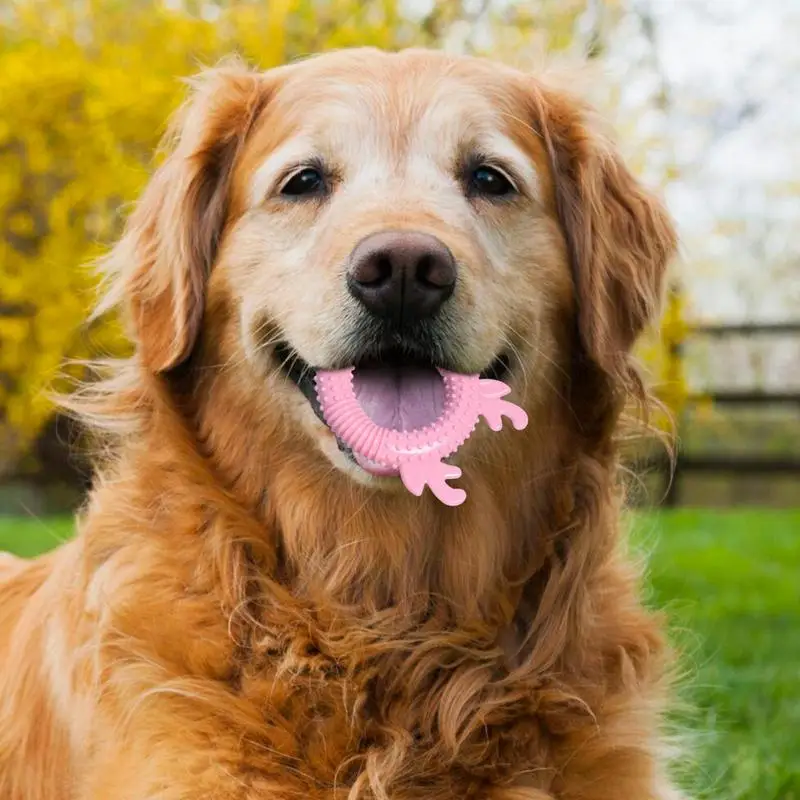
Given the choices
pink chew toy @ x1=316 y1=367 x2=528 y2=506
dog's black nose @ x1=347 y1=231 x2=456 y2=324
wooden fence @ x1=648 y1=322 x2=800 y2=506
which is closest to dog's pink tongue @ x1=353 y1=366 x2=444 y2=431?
pink chew toy @ x1=316 y1=367 x2=528 y2=506

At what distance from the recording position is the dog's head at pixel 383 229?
9.00ft

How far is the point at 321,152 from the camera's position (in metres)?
3.06

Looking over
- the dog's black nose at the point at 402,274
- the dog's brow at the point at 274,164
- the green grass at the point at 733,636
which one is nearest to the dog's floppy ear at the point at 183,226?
the dog's brow at the point at 274,164

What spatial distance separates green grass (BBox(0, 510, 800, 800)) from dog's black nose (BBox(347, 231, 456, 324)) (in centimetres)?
→ 133

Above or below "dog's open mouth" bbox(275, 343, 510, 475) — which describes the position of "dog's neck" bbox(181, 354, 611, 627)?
below

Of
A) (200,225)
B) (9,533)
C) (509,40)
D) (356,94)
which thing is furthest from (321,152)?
(9,533)

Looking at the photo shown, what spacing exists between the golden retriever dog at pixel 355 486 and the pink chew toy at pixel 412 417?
0.10ft

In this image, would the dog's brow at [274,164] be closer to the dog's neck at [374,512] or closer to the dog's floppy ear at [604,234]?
the dog's neck at [374,512]

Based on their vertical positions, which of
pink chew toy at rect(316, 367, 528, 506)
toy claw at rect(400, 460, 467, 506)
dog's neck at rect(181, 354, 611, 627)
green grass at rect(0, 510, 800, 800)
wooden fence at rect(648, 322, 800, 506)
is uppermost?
pink chew toy at rect(316, 367, 528, 506)

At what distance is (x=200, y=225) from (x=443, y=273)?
93 cm

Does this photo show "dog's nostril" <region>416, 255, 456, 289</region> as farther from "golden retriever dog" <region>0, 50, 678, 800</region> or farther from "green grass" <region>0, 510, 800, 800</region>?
"green grass" <region>0, 510, 800, 800</region>

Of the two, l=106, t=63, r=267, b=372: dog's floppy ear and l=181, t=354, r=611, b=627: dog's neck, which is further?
l=106, t=63, r=267, b=372: dog's floppy ear

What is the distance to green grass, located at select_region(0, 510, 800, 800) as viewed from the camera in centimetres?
390

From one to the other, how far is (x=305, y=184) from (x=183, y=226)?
37 centimetres
